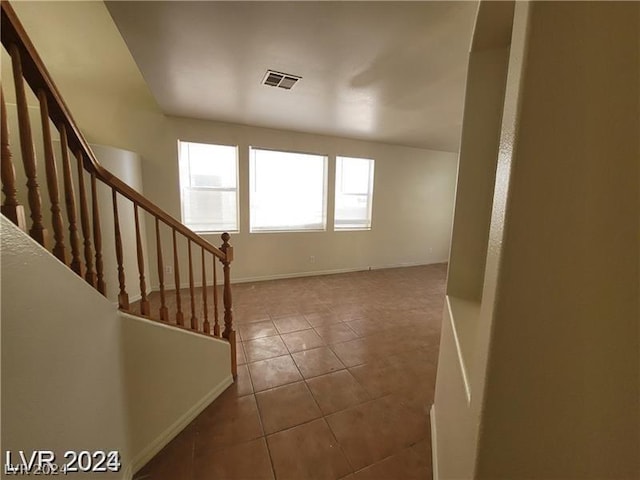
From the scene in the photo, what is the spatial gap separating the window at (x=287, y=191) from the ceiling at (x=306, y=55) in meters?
0.96

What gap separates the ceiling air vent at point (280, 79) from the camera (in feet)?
7.38

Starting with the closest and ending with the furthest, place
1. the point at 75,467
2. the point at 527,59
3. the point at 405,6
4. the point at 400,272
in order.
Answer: the point at 527,59
the point at 75,467
the point at 405,6
the point at 400,272

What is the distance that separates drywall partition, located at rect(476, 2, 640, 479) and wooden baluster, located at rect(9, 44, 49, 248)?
1.45 metres

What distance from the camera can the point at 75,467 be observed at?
0.96 m

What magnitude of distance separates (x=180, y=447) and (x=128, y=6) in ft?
8.46

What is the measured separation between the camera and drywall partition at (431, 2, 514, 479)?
107cm

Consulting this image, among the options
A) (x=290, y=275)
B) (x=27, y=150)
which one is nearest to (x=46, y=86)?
(x=27, y=150)

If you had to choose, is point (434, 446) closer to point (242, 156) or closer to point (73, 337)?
point (73, 337)

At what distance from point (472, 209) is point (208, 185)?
363 centimetres

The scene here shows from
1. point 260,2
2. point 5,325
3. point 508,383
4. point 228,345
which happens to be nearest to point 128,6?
point 260,2

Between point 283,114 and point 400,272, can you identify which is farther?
point 400,272

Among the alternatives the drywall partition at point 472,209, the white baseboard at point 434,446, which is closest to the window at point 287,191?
the drywall partition at point 472,209

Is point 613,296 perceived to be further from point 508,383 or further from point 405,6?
point 405,6

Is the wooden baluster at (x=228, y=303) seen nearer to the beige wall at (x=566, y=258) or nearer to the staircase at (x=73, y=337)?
the staircase at (x=73, y=337)
